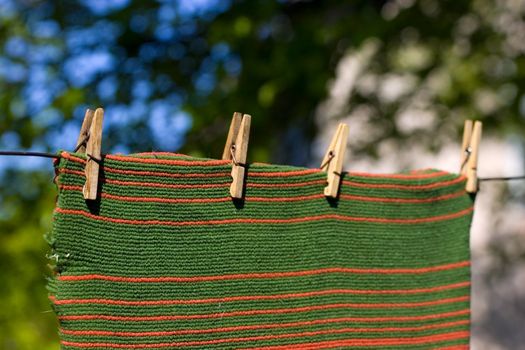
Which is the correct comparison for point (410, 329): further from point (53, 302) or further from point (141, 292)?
point (53, 302)

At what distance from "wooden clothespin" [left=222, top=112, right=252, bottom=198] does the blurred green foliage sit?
122 centimetres

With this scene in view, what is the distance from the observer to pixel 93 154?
3.77ft

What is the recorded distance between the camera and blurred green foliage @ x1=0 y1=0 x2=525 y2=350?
2652mm

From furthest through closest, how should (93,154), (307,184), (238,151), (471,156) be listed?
(471,156)
(307,184)
(238,151)
(93,154)

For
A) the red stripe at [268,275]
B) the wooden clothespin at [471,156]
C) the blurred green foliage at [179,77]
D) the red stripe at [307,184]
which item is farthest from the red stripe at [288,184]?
the blurred green foliage at [179,77]

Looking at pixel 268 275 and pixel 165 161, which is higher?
pixel 165 161

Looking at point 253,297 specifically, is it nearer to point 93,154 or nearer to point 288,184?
point 288,184

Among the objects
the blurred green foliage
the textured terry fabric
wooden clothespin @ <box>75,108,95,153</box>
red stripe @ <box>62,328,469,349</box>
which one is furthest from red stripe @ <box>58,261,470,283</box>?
the blurred green foliage

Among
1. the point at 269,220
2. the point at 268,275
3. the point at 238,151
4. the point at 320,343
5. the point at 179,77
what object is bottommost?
the point at 320,343

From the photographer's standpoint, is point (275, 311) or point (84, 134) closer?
point (84, 134)

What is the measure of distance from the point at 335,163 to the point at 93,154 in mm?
506

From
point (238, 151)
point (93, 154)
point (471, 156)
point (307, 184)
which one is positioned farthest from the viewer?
point (471, 156)

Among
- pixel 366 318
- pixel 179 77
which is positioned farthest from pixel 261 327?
pixel 179 77

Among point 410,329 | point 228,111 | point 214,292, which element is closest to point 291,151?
point 228,111
